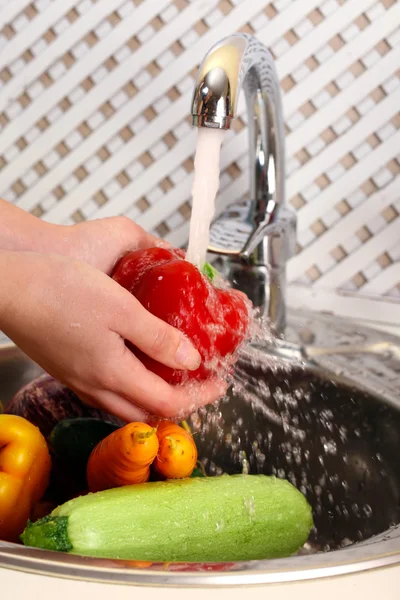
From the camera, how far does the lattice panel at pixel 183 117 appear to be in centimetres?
131

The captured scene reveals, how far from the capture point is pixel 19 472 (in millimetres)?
662

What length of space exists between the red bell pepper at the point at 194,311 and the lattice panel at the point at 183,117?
2.13ft

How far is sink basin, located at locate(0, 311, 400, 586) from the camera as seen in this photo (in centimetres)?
85

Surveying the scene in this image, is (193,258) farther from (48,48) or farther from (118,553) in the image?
(48,48)

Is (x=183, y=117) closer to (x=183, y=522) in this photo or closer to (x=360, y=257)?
(x=360, y=257)

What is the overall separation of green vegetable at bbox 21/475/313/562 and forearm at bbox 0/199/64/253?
32cm

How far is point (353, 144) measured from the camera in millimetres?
1324

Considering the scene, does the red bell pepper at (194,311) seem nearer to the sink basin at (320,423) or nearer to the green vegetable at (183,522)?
the green vegetable at (183,522)

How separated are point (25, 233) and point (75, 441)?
0.79 ft

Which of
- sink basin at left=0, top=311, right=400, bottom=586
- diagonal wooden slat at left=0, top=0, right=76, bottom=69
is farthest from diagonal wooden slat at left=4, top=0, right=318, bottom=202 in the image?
sink basin at left=0, top=311, right=400, bottom=586

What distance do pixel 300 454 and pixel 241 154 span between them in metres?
0.60

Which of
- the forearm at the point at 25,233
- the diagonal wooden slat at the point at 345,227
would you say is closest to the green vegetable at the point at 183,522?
the forearm at the point at 25,233

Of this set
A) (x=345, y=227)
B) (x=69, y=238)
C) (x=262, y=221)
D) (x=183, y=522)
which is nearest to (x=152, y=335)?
(x=183, y=522)

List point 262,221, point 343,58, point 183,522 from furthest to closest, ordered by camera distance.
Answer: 1. point 343,58
2. point 262,221
3. point 183,522
